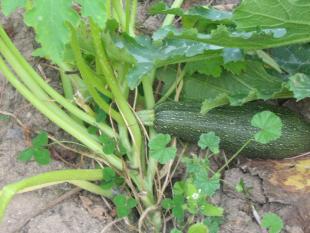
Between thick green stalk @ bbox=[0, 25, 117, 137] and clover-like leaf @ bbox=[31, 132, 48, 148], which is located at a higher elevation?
thick green stalk @ bbox=[0, 25, 117, 137]

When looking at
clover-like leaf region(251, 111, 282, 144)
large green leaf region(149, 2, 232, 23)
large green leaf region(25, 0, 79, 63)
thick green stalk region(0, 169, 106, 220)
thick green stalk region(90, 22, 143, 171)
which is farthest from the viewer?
large green leaf region(149, 2, 232, 23)

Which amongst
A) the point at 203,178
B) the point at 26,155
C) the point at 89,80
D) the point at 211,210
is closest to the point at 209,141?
the point at 203,178

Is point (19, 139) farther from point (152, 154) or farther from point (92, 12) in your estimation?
point (92, 12)

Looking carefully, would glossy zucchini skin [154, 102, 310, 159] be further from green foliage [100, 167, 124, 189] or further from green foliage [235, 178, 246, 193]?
green foliage [100, 167, 124, 189]

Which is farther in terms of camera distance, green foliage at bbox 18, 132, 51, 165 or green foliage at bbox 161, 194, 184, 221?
green foliage at bbox 18, 132, 51, 165

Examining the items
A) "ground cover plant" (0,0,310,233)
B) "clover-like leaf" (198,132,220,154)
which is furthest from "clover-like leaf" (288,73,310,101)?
"clover-like leaf" (198,132,220,154)

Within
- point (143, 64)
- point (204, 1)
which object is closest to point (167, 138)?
point (143, 64)

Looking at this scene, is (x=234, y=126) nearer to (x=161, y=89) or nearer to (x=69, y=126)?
(x=161, y=89)

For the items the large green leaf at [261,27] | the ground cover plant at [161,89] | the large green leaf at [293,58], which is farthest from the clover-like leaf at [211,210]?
the large green leaf at [293,58]
